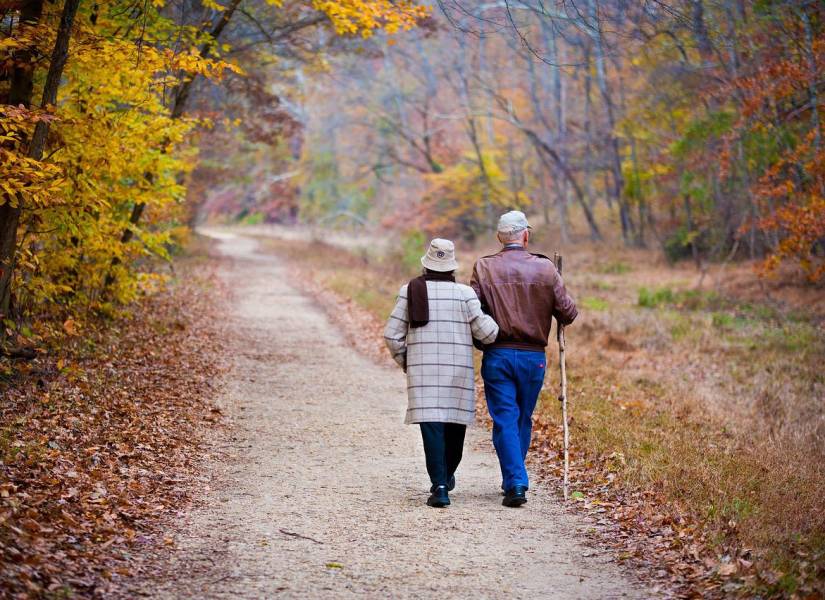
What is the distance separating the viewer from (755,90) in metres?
18.9

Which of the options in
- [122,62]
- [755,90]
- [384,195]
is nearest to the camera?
[122,62]

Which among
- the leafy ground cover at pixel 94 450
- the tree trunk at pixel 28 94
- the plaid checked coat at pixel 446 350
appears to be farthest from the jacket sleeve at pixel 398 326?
the tree trunk at pixel 28 94

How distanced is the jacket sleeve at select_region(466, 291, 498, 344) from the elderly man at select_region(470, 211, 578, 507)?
0.37ft

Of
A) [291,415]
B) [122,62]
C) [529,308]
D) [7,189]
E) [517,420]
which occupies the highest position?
[122,62]

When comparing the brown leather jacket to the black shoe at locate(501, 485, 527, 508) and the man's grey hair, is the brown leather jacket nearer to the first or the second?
the man's grey hair

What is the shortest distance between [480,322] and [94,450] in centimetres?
339

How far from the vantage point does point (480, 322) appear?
6785mm

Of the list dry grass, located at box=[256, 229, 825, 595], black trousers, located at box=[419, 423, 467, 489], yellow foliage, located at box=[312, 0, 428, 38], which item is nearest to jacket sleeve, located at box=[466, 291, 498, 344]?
black trousers, located at box=[419, 423, 467, 489]

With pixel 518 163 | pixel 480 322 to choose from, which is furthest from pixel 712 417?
pixel 518 163

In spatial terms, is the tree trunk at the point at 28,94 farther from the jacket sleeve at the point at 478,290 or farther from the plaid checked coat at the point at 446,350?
the jacket sleeve at the point at 478,290

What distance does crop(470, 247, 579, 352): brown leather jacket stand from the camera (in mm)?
6867

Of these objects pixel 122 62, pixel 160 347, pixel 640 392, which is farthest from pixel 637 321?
pixel 122 62

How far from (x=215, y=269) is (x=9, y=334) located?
2097cm

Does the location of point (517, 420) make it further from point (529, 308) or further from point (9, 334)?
point (9, 334)
